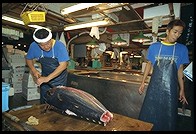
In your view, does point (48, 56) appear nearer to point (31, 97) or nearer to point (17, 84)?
point (31, 97)

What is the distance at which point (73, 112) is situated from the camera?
1.81 m

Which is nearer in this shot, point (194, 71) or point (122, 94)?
point (194, 71)

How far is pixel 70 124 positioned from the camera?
171 cm

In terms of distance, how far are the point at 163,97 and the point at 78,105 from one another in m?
1.62

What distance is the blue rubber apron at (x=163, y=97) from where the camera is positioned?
8.67 feet

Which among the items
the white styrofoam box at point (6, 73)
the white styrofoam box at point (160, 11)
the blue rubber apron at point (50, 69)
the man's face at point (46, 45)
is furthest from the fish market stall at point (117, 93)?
the white styrofoam box at point (6, 73)

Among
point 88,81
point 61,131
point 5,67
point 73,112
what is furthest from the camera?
point 5,67

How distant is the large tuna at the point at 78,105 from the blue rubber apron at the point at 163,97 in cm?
129

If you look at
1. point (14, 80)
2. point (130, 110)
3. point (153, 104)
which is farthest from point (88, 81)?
point (14, 80)

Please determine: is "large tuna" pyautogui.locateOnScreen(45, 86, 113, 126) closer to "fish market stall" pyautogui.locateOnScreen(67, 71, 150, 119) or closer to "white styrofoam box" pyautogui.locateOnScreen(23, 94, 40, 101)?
"fish market stall" pyautogui.locateOnScreen(67, 71, 150, 119)

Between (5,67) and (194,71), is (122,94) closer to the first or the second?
(194,71)

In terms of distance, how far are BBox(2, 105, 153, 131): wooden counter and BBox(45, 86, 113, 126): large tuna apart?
0.06m

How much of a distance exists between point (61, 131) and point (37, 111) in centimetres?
66

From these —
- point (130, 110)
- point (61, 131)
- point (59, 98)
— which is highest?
point (59, 98)
